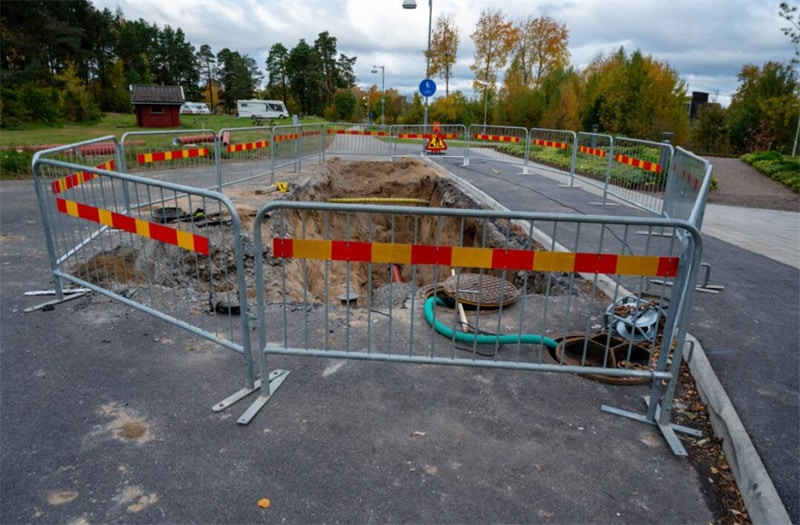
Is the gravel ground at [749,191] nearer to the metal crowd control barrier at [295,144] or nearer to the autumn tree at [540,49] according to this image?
the metal crowd control barrier at [295,144]

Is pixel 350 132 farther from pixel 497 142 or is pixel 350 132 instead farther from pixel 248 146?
pixel 497 142

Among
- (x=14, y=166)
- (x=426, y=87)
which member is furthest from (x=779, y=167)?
(x=14, y=166)

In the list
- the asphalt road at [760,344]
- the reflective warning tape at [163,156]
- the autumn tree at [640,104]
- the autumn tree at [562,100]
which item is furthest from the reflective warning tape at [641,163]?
the autumn tree at [562,100]

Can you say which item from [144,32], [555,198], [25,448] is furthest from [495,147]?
[144,32]

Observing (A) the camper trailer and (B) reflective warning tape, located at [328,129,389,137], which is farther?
(A) the camper trailer

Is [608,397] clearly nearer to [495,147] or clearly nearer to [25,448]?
[25,448]

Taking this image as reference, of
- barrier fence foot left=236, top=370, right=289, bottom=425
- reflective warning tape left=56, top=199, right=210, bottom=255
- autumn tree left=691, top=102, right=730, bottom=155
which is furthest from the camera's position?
autumn tree left=691, top=102, right=730, bottom=155

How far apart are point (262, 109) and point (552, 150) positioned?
169ft

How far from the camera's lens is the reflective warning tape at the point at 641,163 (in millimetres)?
10305

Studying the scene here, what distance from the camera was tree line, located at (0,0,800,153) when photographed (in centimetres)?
2662

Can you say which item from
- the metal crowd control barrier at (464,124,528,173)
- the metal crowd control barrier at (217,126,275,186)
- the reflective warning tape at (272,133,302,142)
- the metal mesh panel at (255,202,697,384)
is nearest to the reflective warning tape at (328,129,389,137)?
the metal crowd control barrier at (464,124,528,173)

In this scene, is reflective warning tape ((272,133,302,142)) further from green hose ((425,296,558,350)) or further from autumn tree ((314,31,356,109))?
autumn tree ((314,31,356,109))

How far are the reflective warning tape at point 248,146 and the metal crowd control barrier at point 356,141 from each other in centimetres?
564

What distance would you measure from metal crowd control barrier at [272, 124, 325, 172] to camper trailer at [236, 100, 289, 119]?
5017cm
